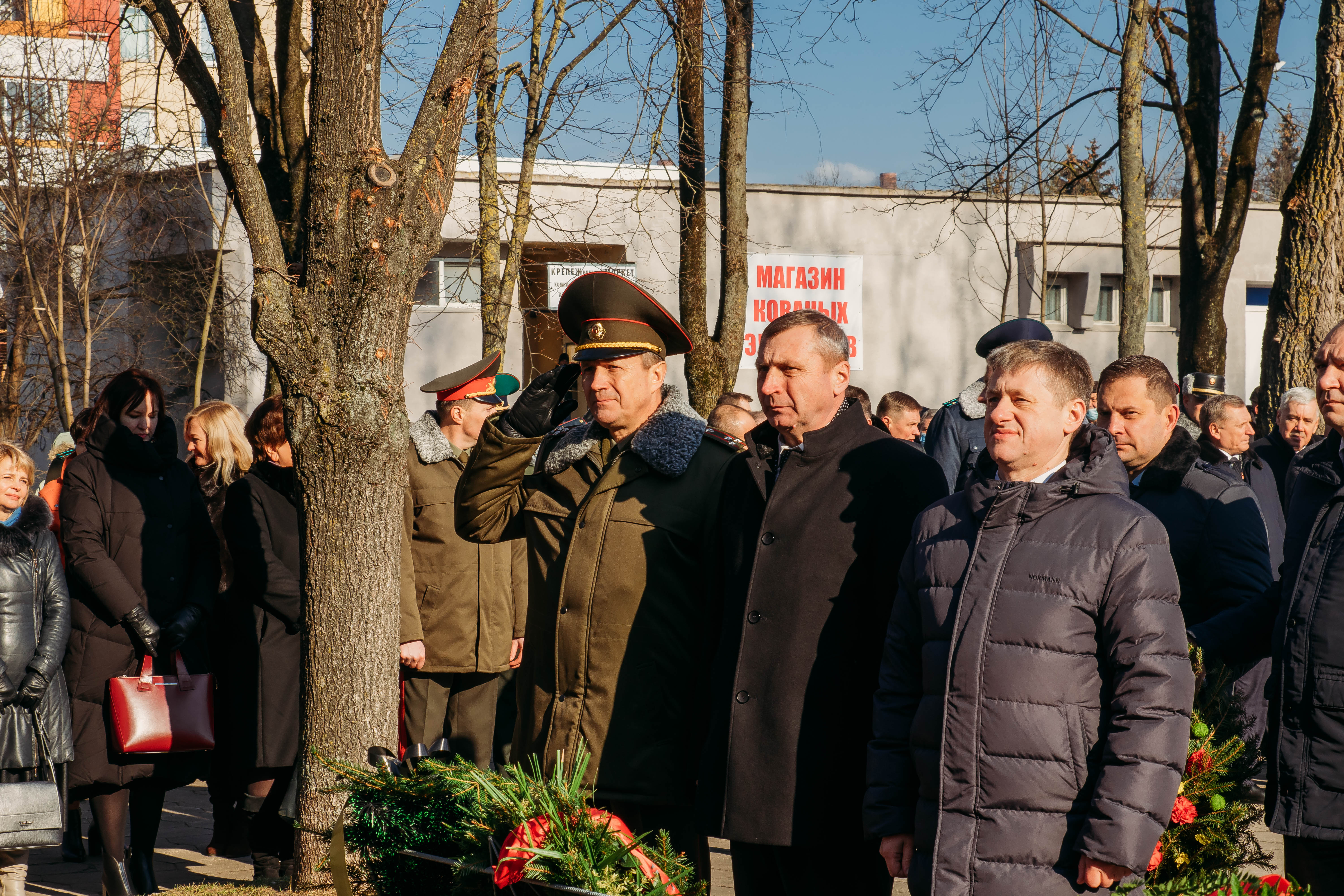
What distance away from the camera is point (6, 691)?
16.3ft

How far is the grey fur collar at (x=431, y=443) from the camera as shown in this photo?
5.59 meters

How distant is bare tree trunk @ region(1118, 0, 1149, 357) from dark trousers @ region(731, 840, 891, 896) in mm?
9853

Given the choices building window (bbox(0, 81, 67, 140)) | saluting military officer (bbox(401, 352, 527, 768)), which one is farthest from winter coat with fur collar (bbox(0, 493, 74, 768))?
building window (bbox(0, 81, 67, 140))

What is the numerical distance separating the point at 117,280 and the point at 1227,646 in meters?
18.3

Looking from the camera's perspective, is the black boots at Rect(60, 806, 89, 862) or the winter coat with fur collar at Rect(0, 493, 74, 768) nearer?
the winter coat with fur collar at Rect(0, 493, 74, 768)

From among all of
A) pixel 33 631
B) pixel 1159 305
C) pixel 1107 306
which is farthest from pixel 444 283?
pixel 33 631

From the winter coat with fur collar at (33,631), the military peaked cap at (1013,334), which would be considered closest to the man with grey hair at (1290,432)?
the military peaked cap at (1013,334)

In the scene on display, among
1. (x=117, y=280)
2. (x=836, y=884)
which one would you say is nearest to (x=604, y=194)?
(x=117, y=280)

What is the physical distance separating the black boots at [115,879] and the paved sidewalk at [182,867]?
343 millimetres

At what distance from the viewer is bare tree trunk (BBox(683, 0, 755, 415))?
1054 centimetres

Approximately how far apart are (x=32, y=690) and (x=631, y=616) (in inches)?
112

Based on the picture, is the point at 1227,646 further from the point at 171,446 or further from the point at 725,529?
the point at 171,446

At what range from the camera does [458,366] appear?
707 inches

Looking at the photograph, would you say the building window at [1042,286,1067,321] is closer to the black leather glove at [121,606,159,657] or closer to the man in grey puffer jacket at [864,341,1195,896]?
the black leather glove at [121,606,159,657]
